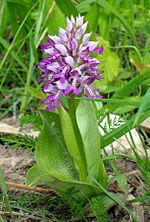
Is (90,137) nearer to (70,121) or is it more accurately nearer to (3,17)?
(70,121)

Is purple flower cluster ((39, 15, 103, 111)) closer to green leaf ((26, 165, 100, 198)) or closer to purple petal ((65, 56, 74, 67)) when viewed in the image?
purple petal ((65, 56, 74, 67))

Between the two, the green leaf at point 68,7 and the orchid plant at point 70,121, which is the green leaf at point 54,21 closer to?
the green leaf at point 68,7

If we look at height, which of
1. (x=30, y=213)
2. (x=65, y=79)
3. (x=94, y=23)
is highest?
(x=94, y=23)

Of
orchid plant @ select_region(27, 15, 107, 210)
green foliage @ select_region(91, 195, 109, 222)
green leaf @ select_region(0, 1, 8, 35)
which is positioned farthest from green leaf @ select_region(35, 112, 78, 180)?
green leaf @ select_region(0, 1, 8, 35)

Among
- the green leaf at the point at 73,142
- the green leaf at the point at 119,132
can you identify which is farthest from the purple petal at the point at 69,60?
the green leaf at the point at 119,132

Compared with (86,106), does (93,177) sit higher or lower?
lower

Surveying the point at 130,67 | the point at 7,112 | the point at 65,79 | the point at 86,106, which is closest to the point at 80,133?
the point at 86,106

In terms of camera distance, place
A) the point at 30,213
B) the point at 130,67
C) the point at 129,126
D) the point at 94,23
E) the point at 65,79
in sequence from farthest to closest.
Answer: the point at 130,67
the point at 94,23
the point at 30,213
the point at 129,126
the point at 65,79

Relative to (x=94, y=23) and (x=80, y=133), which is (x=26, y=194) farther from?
(x=94, y=23)
